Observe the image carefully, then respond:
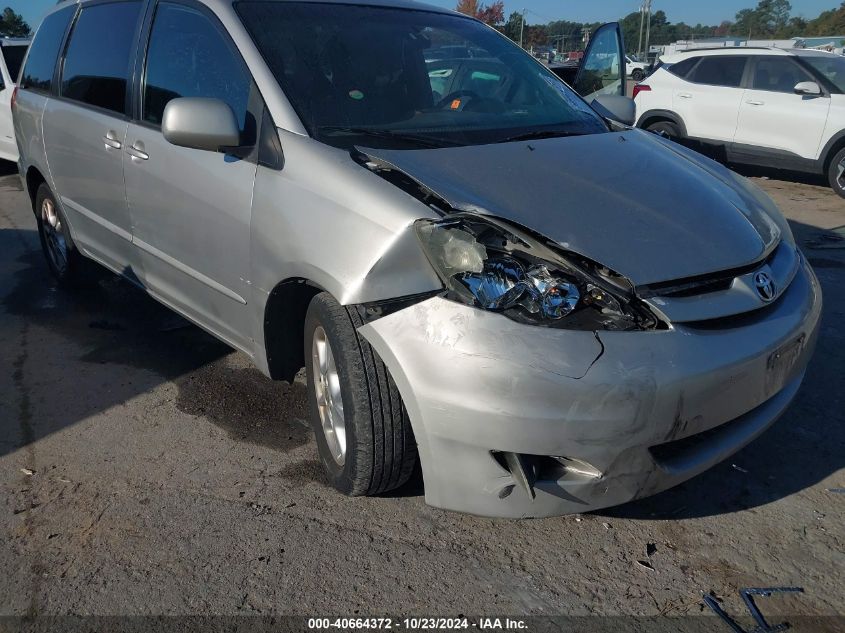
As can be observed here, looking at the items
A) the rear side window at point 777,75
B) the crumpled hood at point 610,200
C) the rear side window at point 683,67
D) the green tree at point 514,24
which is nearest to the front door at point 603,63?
the rear side window at point 777,75

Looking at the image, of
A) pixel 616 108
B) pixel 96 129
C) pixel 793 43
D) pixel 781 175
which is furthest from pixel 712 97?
pixel 793 43

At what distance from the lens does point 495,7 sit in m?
58.6

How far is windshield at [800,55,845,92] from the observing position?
9.13 meters

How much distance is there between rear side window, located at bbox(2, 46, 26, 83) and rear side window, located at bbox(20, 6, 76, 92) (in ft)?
15.0

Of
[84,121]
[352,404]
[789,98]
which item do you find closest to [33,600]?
[352,404]

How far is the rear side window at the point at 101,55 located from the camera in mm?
3912

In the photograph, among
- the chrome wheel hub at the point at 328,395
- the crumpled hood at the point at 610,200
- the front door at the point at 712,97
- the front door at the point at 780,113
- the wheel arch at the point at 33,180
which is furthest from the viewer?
the front door at the point at 712,97

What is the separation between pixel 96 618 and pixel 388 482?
3.22 feet

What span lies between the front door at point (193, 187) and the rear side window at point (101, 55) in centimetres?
28

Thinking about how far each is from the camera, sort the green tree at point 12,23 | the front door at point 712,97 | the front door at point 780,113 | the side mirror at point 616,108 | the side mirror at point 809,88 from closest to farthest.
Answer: the side mirror at point 616,108
the side mirror at point 809,88
the front door at point 780,113
the front door at point 712,97
the green tree at point 12,23

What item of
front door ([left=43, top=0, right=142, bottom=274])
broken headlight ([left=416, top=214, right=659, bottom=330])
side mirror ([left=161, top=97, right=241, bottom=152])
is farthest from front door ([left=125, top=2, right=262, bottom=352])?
broken headlight ([left=416, top=214, right=659, bottom=330])

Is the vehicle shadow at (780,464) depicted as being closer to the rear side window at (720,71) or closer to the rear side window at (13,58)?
the rear side window at (720,71)

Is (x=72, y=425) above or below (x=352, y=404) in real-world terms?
below

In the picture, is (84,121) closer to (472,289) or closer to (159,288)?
(159,288)
